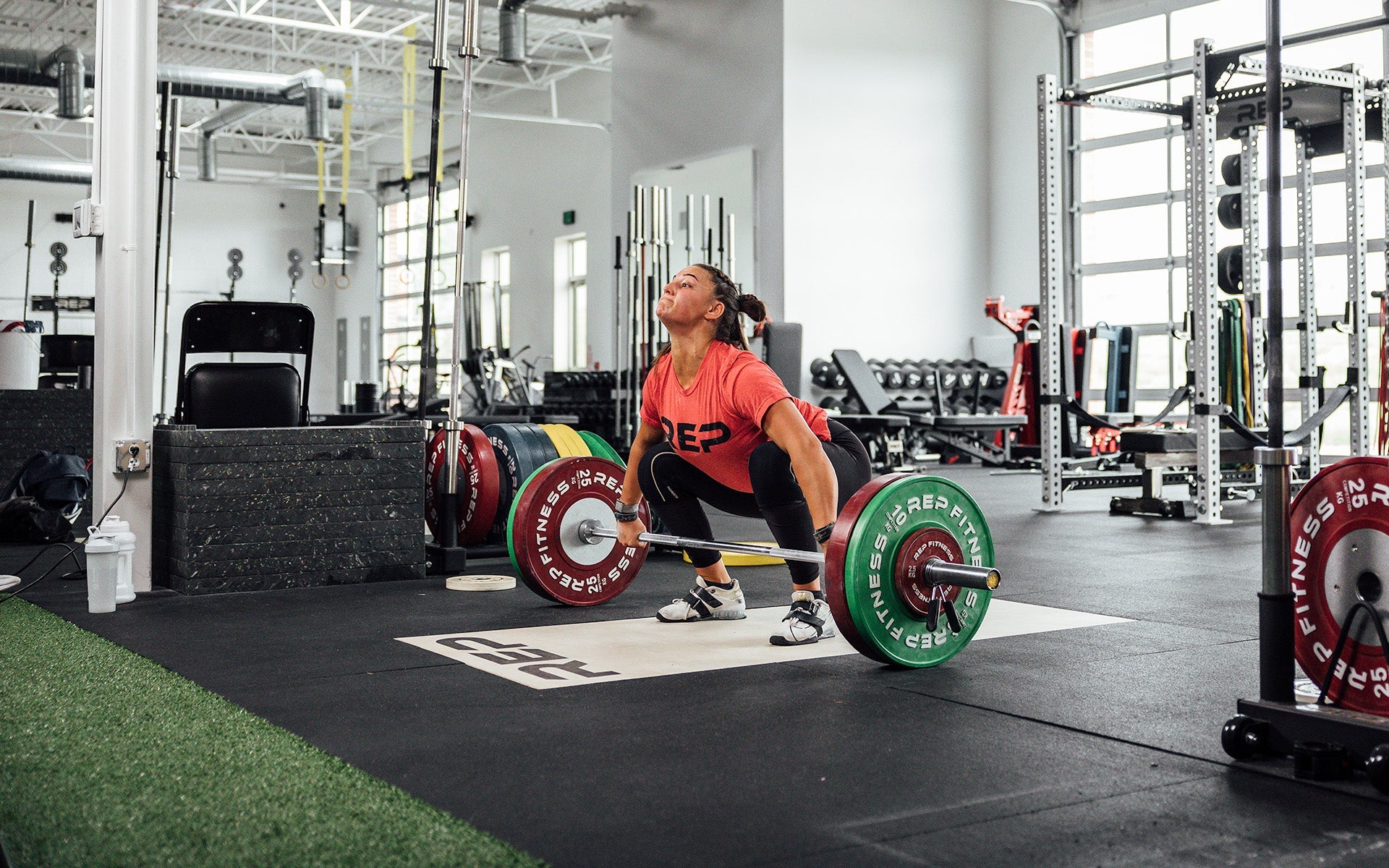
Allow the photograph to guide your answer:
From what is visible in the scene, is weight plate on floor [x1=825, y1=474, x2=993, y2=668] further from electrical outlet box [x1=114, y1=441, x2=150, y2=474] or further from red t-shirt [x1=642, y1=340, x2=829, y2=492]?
electrical outlet box [x1=114, y1=441, x2=150, y2=474]

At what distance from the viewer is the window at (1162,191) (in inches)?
374

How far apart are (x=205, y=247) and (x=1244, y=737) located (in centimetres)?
1946

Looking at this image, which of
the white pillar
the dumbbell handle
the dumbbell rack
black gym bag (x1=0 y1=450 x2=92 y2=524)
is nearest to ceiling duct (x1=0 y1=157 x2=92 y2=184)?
the dumbbell rack

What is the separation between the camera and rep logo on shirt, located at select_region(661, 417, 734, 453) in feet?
9.11

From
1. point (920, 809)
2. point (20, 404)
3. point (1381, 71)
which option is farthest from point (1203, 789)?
point (1381, 71)

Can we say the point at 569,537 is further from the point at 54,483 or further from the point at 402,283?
the point at 402,283

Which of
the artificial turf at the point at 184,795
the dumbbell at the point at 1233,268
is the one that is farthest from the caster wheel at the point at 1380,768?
the dumbbell at the point at 1233,268

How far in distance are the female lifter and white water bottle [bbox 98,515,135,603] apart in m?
1.28

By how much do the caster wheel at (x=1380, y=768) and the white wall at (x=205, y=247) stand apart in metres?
17.5

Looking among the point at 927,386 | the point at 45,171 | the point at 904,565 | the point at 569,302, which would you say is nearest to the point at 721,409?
the point at 904,565

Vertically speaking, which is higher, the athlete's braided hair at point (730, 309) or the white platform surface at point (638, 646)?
the athlete's braided hair at point (730, 309)

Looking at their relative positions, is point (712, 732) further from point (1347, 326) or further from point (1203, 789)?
point (1347, 326)

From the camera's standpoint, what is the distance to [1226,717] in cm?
205

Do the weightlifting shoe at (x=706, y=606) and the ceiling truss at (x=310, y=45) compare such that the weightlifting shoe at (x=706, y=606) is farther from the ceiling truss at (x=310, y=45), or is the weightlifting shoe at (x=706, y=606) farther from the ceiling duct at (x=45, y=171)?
the ceiling duct at (x=45, y=171)
